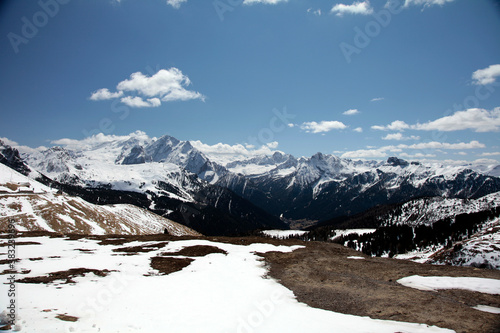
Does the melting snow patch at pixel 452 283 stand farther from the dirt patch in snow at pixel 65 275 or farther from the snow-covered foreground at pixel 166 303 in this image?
the dirt patch in snow at pixel 65 275

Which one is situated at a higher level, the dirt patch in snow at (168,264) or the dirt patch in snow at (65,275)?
the dirt patch in snow at (65,275)

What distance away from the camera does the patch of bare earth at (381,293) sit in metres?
15.2

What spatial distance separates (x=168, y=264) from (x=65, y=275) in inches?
403

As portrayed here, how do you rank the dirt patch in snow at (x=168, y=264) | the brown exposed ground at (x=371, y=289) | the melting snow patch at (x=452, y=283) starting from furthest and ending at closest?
the dirt patch in snow at (x=168, y=264), the melting snow patch at (x=452, y=283), the brown exposed ground at (x=371, y=289)

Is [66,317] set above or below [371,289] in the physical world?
above

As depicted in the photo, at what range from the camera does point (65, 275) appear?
22781 mm

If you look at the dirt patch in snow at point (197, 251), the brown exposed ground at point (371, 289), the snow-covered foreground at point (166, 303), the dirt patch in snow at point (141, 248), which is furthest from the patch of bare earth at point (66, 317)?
the dirt patch in snow at point (141, 248)

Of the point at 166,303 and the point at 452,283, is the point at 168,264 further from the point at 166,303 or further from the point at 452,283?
the point at 452,283

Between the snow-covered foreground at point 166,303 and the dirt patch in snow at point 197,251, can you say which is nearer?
the snow-covered foreground at point 166,303

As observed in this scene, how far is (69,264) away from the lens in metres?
26.8

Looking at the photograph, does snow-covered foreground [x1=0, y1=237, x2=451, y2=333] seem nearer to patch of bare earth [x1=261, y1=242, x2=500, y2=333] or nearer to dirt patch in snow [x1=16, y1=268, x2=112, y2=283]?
dirt patch in snow [x1=16, y1=268, x2=112, y2=283]

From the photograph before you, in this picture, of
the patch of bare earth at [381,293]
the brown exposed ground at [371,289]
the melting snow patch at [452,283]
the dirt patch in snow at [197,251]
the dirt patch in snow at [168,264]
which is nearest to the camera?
the patch of bare earth at [381,293]

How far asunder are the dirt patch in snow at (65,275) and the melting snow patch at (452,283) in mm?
28659

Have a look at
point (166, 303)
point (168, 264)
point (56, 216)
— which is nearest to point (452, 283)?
point (166, 303)
